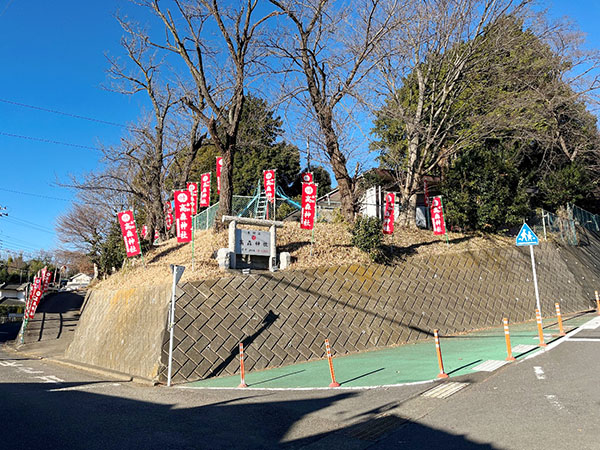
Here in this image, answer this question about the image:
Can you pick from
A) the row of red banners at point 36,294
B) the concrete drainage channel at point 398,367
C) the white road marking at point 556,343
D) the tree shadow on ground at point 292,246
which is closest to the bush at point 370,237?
the tree shadow on ground at point 292,246

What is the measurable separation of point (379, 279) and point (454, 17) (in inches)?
446

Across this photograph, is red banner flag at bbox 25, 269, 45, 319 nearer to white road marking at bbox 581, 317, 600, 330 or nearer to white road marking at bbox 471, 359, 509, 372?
white road marking at bbox 471, 359, 509, 372

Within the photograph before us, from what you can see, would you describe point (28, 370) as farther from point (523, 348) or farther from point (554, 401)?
point (554, 401)

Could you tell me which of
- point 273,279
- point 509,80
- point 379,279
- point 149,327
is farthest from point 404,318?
point 509,80

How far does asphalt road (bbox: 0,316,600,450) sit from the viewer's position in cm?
476

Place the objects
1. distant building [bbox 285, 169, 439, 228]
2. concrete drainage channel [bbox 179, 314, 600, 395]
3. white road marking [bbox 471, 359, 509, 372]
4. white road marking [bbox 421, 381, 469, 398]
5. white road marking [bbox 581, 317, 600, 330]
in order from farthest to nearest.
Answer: distant building [bbox 285, 169, 439, 228], white road marking [bbox 581, 317, 600, 330], concrete drainage channel [bbox 179, 314, 600, 395], white road marking [bbox 471, 359, 509, 372], white road marking [bbox 421, 381, 469, 398]

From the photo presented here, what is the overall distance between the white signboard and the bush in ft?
11.4

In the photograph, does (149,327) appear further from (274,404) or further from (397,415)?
(397,415)

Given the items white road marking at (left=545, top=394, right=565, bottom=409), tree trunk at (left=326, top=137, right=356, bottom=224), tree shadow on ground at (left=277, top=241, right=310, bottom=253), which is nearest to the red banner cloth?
tree shadow on ground at (left=277, top=241, right=310, bottom=253)

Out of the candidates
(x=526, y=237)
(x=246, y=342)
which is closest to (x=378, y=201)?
(x=526, y=237)

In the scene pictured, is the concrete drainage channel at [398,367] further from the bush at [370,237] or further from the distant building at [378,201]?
the distant building at [378,201]

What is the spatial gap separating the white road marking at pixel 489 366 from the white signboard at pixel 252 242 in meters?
7.49

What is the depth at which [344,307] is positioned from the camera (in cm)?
1322

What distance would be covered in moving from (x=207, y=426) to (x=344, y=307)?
797 centimetres
